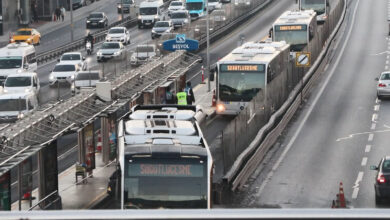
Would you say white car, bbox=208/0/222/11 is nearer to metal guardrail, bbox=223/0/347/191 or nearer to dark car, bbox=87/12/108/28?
dark car, bbox=87/12/108/28

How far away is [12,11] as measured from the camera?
99.5 m

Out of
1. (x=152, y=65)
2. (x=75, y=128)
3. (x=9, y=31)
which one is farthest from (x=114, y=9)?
(x=75, y=128)

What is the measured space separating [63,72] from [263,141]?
94.2 feet

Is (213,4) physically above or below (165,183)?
below

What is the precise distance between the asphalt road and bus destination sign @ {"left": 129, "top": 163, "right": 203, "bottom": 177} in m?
8.14

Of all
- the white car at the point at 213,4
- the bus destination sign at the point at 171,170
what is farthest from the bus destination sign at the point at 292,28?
the bus destination sign at the point at 171,170

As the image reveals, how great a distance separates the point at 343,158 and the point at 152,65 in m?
11.1

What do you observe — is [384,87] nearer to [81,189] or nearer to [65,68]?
[65,68]

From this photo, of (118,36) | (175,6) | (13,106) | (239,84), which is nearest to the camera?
(239,84)

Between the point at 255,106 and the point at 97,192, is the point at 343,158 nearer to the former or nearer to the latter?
the point at 255,106

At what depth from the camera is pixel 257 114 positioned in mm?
36969

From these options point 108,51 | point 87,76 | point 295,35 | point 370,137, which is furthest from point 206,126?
point 108,51

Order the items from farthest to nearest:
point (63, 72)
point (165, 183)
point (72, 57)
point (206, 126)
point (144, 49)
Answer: point (72, 57)
point (144, 49)
point (63, 72)
point (206, 126)
point (165, 183)

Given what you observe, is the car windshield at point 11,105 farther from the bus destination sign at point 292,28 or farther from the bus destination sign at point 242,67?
the bus destination sign at point 292,28
